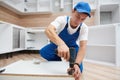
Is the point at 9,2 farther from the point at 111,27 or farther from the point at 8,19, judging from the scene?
the point at 111,27

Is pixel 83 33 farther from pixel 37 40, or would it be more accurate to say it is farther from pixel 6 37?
pixel 37 40

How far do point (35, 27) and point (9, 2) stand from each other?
1.06 meters

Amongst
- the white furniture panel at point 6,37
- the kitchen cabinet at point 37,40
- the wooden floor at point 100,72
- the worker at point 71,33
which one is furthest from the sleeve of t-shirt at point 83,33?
the kitchen cabinet at point 37,40

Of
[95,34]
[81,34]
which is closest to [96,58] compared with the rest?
[95,34]

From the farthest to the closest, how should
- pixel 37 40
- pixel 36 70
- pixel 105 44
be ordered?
pixel 37 40 → pixel 105 44 → pixel 36 70

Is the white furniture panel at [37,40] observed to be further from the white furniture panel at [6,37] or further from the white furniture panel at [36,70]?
the white furniture panel at [36,70]

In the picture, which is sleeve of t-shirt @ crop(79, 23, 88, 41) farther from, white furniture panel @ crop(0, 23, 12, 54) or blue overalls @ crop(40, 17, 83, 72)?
white furniture panel @ crop(0, 23, 12, 54)

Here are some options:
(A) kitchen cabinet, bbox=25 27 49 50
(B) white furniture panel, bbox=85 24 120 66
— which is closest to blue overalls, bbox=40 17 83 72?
(B) white furniture panel, bbox=85 24 120 66

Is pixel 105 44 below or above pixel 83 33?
below

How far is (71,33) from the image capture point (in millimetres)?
1083

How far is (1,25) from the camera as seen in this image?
8.41 ft

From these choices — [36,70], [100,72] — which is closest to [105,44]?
[100,72]

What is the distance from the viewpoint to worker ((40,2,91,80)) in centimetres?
70

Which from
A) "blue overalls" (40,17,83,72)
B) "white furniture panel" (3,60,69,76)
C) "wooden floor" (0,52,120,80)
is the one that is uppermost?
"blue overalls" (40,17,83,72)
